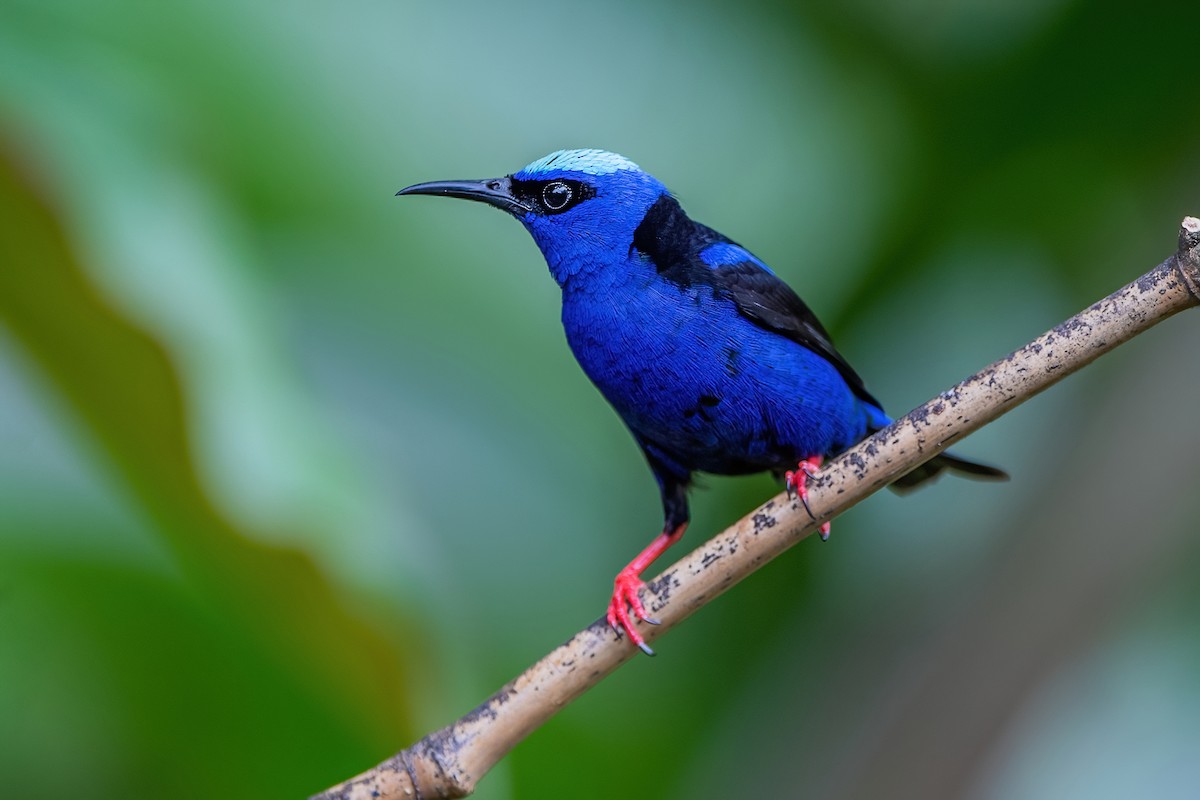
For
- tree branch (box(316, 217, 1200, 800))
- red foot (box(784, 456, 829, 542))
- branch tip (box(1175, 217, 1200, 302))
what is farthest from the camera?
red foot (box(784, 456, 829, 542))

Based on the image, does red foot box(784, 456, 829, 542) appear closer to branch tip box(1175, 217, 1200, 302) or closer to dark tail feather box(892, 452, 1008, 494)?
dark tail feather box(892, 452, 1008, 494)

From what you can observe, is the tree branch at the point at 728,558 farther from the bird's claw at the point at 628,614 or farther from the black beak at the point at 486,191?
the black beak at the point at 486,191

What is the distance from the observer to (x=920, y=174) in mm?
4141

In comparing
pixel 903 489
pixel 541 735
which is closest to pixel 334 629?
pixel 541 735

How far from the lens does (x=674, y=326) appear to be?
9.16ft

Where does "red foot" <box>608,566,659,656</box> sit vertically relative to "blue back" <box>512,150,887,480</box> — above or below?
below

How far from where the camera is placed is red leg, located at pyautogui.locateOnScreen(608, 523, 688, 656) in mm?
2352

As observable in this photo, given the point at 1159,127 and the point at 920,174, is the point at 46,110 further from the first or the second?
the point at 1159,127

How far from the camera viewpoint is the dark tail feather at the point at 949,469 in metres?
3.09

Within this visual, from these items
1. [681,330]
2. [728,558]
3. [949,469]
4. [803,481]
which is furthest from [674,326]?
[949,469]

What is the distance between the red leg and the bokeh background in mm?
503

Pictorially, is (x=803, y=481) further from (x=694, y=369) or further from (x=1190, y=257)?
(x=1190, y=257)

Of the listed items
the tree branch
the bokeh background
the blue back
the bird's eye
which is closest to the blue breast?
the blue back

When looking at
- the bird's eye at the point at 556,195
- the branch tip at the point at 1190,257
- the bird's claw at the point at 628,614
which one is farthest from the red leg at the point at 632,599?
the branch tip at the point at 1190,257
